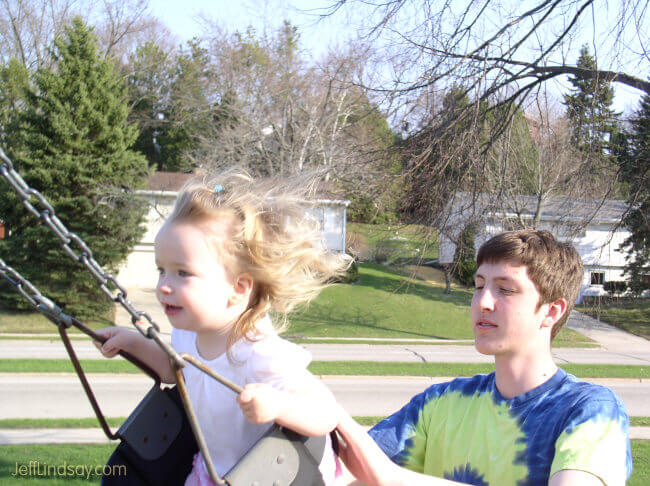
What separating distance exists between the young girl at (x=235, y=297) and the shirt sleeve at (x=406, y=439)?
29 centimetres

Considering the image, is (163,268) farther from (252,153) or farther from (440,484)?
(252,153)

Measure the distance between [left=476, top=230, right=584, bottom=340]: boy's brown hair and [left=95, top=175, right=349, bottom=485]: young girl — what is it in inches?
24.7

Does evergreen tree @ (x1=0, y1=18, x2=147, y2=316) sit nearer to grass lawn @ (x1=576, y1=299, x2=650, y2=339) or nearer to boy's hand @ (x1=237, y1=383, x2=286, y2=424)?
grass lawn @ (x1=576, y1=299, x2=650, y2=339)

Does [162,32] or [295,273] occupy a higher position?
[162,32]

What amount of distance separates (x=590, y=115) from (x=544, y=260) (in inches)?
150

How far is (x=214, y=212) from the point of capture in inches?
79.8

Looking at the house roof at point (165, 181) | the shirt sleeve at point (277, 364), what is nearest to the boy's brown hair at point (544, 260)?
the shirt sleeve at point (277, 364)

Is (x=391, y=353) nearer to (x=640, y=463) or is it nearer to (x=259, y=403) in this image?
(x=640, y=463)

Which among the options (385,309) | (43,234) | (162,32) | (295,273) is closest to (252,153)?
(43,234)

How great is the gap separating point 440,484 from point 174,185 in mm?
31813

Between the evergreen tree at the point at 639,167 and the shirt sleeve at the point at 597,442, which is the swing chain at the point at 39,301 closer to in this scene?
the shirt sleeve at the point at 597,442

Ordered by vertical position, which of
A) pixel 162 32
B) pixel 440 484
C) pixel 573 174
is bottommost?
pixel 440 484

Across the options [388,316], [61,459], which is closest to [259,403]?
[61,459]

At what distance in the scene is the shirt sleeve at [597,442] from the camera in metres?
1.62
